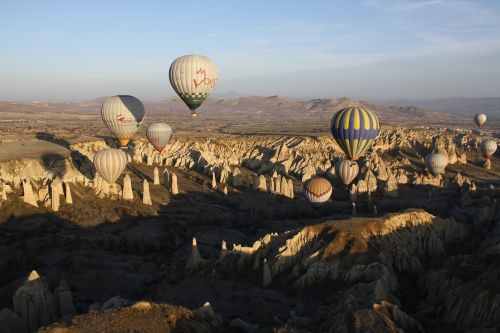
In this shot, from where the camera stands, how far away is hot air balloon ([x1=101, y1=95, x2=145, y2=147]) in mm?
59344

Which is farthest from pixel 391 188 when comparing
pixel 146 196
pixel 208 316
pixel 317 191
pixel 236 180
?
pixel 208 316

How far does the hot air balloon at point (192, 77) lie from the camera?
175ft

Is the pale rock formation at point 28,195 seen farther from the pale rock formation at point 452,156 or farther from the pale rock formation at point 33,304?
the pale rock formation at point 452,156

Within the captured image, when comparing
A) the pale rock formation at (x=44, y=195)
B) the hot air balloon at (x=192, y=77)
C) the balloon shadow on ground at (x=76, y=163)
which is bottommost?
the pale rock formation at (x=44, y=195)

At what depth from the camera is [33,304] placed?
84.8 feet

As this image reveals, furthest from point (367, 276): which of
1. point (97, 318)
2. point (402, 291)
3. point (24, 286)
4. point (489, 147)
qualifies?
point (489, 147)

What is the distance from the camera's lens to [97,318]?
21.2 meters

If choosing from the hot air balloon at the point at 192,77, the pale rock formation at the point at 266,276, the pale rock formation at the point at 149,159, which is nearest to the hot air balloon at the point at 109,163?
the hot air balloon at the point at 192,77

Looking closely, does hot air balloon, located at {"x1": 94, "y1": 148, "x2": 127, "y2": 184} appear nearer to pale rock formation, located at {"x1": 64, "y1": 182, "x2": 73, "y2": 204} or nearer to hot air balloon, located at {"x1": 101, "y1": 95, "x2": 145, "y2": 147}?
pale rock formation, located at {"x1": 64, "y1": 182, "x2": 73, "y2": 204}

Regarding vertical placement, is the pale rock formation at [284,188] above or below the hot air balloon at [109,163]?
below

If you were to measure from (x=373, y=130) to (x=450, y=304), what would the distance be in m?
30.3

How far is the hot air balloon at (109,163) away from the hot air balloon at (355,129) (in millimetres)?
24017

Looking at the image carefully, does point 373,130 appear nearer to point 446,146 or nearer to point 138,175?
point 138,175

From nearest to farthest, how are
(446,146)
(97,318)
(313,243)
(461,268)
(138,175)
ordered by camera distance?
1. (97,318)
2. (461,268)
3. (313,243)
4. (138,175)
5. (446,146)
